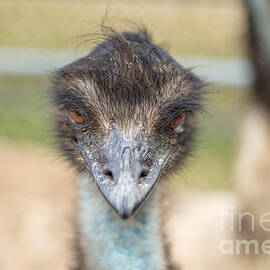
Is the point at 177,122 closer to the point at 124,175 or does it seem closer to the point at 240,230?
the point at 124,175

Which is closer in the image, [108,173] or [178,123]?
[108,173]

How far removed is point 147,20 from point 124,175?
4.09 m

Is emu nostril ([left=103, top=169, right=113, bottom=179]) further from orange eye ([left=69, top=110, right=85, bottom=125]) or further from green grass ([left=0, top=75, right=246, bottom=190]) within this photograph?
green grass ([left=0, top=75, right=246, bottom=190])

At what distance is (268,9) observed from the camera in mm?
4848

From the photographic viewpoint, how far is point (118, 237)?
2539 mm

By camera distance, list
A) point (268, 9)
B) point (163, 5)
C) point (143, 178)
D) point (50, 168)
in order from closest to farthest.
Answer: point (143, 178)
point (268, 9)
point (50, 168)
point (163, 5)

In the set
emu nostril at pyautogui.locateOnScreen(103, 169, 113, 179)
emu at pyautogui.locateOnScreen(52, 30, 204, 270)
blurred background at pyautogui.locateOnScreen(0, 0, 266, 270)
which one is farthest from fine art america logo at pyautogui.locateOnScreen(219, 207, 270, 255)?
emu nostril at pyautogui.locateOnScreen(103, 169, 113, 179)

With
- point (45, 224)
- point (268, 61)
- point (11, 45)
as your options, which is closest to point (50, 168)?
point (45, 224)

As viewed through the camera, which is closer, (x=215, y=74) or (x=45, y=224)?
(x=45, y=224)

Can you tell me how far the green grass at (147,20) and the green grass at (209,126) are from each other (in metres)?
0.44

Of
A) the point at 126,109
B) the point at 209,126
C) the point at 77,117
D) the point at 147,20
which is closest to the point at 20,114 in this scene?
the point at 147,20

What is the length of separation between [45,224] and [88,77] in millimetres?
2207

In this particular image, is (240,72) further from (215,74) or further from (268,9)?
(268,9)

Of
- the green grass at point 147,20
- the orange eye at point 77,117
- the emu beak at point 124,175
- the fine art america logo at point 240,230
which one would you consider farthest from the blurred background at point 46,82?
the emu beak at point 124,175
